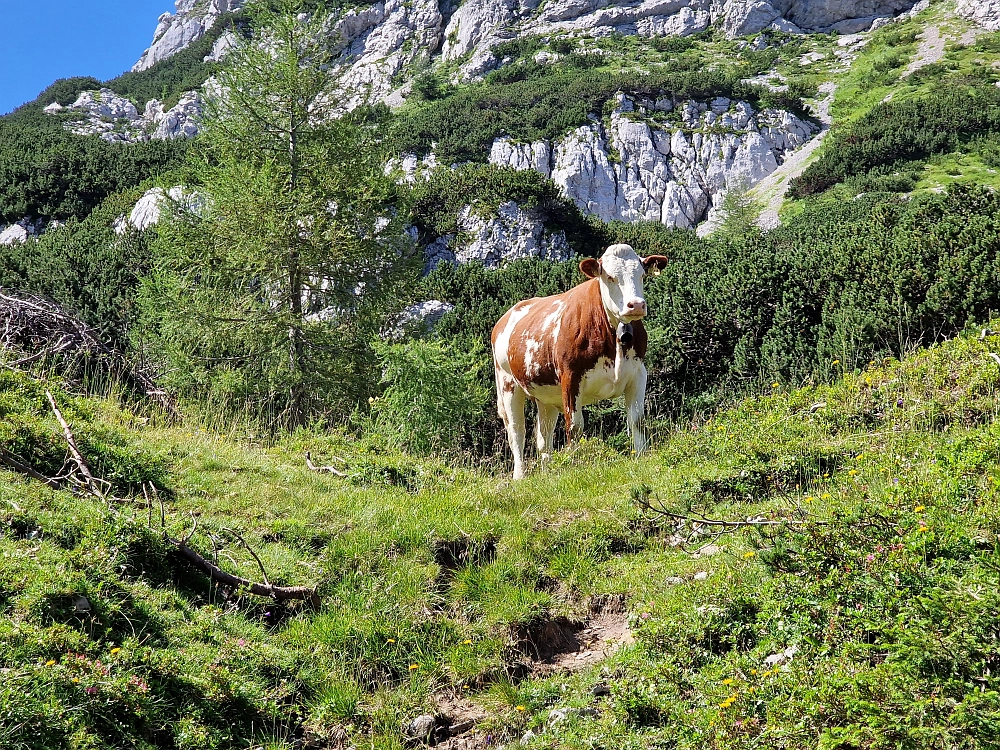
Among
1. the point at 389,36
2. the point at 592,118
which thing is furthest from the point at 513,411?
the point at 389,36

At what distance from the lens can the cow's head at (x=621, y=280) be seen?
7117mm

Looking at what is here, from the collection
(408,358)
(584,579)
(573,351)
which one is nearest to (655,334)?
(408,358)

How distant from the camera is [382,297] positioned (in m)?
17.1

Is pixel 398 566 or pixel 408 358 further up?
pixel 408 358

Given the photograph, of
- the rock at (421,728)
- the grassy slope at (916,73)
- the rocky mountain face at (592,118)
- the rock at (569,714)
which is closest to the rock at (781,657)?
the rock at (569,714)

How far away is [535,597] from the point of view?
4.89 metres

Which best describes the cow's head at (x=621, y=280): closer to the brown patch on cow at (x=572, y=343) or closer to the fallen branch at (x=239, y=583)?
the brown patch on cow at (x=572, y=343)

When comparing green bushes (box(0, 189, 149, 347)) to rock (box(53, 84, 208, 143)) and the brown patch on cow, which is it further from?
rock (box(53, 84, 208, 143))

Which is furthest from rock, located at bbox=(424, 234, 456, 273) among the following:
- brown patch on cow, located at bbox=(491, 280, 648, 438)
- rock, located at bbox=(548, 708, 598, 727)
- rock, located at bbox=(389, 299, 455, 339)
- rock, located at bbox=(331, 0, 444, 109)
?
rock, located at bbox=(331, 0, 444, 109)

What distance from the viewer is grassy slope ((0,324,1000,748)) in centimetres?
298

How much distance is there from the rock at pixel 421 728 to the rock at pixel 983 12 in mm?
95574

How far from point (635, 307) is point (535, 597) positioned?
3.23 metres

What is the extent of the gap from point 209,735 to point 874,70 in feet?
289

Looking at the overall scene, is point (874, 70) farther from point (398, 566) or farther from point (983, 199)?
point (398, 566)
